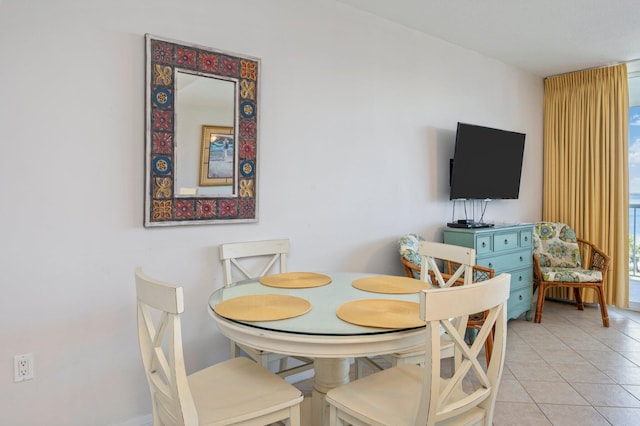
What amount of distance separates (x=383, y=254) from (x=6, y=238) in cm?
237

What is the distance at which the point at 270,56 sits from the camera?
Answer: 253cm

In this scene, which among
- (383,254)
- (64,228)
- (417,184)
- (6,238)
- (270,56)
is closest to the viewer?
(6,238)

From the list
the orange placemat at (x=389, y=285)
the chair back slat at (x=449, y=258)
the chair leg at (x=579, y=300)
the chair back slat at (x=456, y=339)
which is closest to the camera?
the chair back slat at (x=456, y=339)

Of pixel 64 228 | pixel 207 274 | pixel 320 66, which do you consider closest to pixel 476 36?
pixel 320 66

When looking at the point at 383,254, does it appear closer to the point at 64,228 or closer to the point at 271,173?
the point at 271,173

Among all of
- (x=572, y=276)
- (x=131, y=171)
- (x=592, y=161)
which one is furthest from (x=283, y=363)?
(x=592, y=161)

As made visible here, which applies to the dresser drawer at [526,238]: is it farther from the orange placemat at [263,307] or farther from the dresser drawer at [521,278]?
the orange placemat at [263,307]

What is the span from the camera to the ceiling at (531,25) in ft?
9.61

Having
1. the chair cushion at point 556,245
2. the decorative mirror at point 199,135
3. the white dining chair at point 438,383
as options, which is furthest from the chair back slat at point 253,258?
the chair cushion at point 556,245

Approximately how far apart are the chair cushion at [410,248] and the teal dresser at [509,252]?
492mm

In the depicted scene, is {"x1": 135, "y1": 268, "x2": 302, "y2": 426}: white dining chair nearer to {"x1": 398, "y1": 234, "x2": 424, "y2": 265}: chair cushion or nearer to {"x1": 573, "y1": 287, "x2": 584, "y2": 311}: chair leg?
{"x1": 398, "y1": 234, "x2": 424, "y2": 265}: chair cushion

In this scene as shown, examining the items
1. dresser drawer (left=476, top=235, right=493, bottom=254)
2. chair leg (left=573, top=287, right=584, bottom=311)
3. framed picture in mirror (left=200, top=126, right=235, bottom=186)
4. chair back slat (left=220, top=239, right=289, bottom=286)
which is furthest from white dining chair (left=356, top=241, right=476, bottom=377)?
chair leg (left=573, top=287, right=584, bottom=311)

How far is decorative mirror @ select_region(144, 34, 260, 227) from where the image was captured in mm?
2082

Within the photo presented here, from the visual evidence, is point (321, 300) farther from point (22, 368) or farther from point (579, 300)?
point (579, 300)
